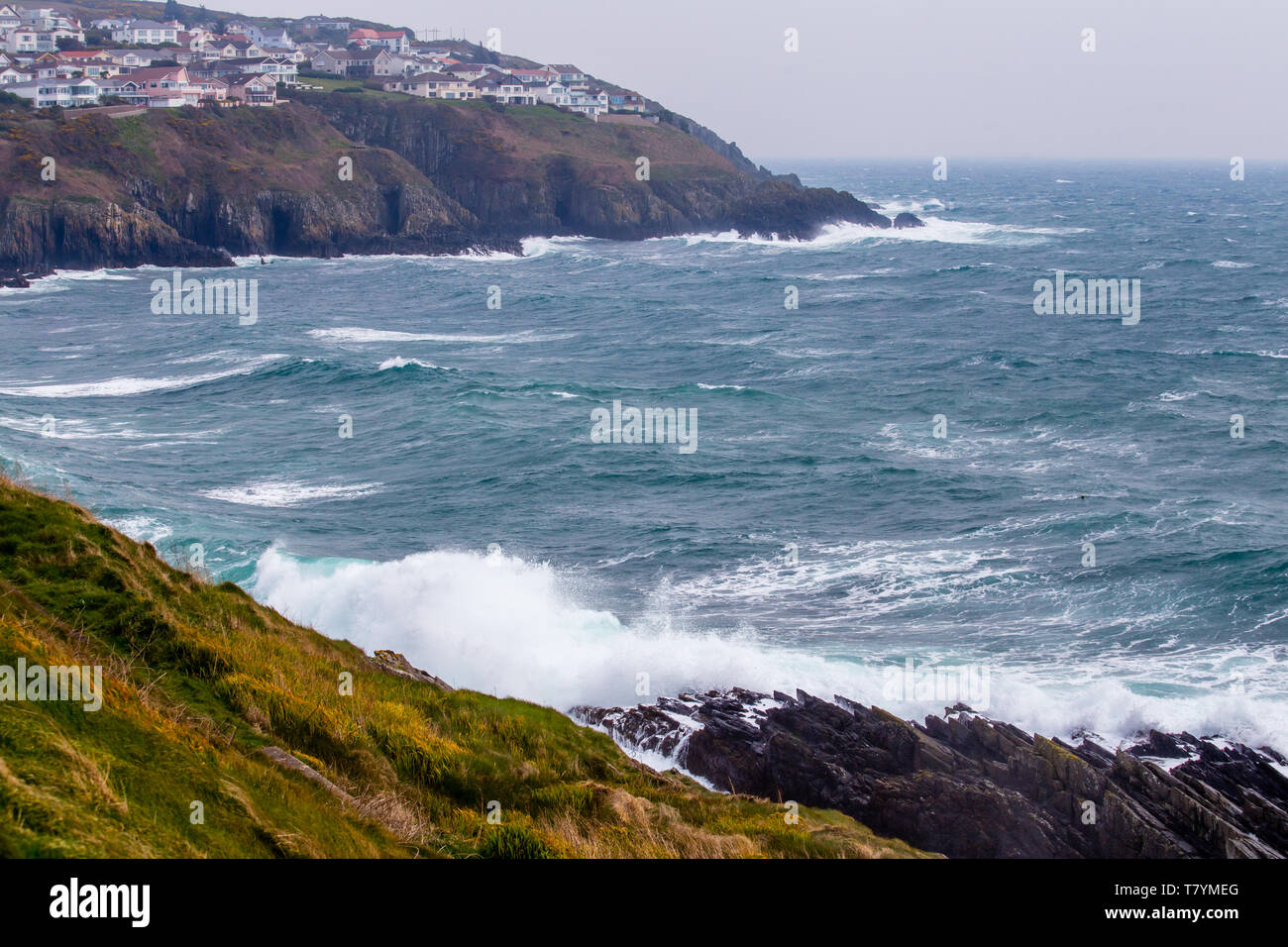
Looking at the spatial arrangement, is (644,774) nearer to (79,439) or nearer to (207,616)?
(207,616)

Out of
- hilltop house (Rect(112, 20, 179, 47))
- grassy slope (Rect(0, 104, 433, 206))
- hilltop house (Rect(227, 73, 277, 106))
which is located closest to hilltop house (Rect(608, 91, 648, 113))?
→ hilltop house (Rect(227, 73, 277, 106))

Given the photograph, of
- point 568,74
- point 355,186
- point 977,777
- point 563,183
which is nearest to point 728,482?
point 977,777

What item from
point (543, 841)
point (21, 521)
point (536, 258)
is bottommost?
point (543, 841)

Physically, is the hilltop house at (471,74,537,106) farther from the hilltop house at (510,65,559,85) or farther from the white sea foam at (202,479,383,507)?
the white sea foam at (202,479,383,507)

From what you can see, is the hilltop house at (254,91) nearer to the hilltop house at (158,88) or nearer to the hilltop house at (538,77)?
the hilltop house at (158,88)

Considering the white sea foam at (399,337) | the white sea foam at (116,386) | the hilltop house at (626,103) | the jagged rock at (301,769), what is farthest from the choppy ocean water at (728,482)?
the hilltop house at (626,103)
